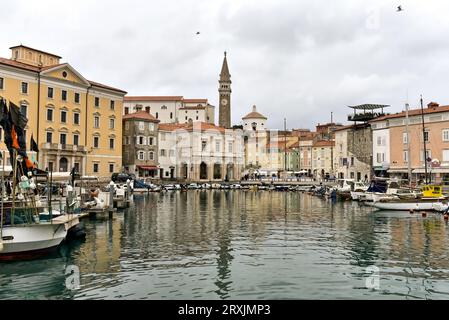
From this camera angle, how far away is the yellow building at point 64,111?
169 ft

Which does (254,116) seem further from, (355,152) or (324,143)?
(355,152)

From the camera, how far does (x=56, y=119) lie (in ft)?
181

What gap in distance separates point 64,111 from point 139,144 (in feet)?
64.6

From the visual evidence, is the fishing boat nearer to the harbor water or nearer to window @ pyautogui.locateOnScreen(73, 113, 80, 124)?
the harbor water

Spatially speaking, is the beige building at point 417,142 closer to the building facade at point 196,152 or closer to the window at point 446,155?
the window at point 446,155

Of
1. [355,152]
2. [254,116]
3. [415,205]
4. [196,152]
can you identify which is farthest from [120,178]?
[254,116]

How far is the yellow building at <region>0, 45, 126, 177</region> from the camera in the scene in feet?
169

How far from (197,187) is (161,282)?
62102 millimetres

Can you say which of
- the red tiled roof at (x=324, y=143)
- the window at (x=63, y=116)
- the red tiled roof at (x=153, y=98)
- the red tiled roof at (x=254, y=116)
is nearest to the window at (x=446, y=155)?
the red tiled roof at (x=324, y=143)

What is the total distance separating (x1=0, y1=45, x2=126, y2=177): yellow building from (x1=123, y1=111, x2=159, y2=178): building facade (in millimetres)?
8957

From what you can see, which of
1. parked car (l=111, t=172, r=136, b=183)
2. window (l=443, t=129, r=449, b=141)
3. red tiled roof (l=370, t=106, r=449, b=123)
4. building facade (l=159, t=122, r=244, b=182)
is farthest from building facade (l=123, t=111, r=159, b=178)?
window (l=443, t=129, r=449, b=141)

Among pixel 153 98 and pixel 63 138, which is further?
pixel 153 98

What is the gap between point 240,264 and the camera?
15.5 metres

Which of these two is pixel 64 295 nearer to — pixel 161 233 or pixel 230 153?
pixel 161 233
